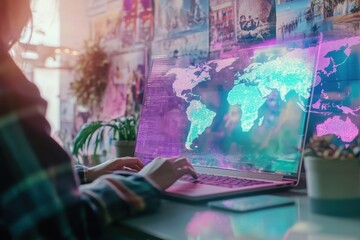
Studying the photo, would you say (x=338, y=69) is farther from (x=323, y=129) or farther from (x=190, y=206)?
(x=190, y=206)

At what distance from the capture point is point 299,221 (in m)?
0.60

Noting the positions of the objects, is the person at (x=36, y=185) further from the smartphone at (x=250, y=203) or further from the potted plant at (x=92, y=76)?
the potted plant at (x=92, y=76)

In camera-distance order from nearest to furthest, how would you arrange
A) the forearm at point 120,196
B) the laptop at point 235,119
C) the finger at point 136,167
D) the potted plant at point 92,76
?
1. the forearm at point 120,196
2. the laptop at point 235,119
3. the finger at point 136,167
4. the potted plant at point 92,76

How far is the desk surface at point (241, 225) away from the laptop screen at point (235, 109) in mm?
225

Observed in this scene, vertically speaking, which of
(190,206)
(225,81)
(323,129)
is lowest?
(190,206)

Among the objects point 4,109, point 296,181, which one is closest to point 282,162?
point 296,181

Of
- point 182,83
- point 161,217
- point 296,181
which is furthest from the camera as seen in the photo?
point 182,83

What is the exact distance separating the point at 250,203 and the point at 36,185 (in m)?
0.33

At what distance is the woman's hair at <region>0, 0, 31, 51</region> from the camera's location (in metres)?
0.64

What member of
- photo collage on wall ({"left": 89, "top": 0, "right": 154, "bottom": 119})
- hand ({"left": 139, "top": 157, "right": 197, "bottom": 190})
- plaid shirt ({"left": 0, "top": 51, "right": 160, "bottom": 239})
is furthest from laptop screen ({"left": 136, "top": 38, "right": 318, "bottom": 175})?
plaid shirt ({"left": 0, "top": 51, "right": 160, "bottom": 239})

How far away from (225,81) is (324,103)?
0.75ft

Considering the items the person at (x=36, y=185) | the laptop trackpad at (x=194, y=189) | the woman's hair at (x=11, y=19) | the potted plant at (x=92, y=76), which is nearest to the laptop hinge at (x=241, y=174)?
the laptop trackpad at (x=194, y=189)

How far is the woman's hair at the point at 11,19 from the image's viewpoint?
2.10ft

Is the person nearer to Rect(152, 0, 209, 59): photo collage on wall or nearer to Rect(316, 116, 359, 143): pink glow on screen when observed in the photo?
Rect(316, 116, 359, 143): pink glow on screen
